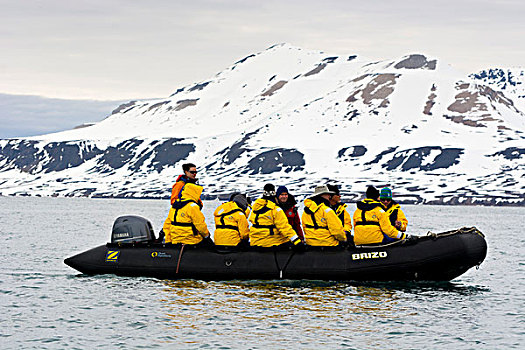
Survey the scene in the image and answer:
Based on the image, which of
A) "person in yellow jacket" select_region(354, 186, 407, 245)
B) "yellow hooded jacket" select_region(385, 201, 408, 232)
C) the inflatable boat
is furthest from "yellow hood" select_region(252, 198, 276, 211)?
"yellow hooded jacket" select_region(385, 201, 408, 232)

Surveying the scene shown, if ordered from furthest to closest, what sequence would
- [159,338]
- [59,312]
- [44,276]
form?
1. [44,276]
2. [59,312]
3. [159,338]

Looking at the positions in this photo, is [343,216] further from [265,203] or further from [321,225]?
[265,203]

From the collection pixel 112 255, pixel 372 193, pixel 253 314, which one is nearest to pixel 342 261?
pixel 372 193

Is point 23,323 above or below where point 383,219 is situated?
below

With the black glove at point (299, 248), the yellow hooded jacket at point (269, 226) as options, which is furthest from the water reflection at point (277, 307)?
the yellow hooded jacket at point (269, 226)

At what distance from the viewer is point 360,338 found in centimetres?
1574

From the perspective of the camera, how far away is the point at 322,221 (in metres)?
21.5

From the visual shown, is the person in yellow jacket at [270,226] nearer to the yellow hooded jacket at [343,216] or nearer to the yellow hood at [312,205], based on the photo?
the yellow hood at [312,205]

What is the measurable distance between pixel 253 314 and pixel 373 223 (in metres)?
5.30

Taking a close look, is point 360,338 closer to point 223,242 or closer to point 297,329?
point 297,329

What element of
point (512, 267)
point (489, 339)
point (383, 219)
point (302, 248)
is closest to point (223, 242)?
point (302, 248)

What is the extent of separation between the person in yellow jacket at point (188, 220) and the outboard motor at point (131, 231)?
4.65 feet

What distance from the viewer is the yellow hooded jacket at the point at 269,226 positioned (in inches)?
845

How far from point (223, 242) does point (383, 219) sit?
466 centimetres
